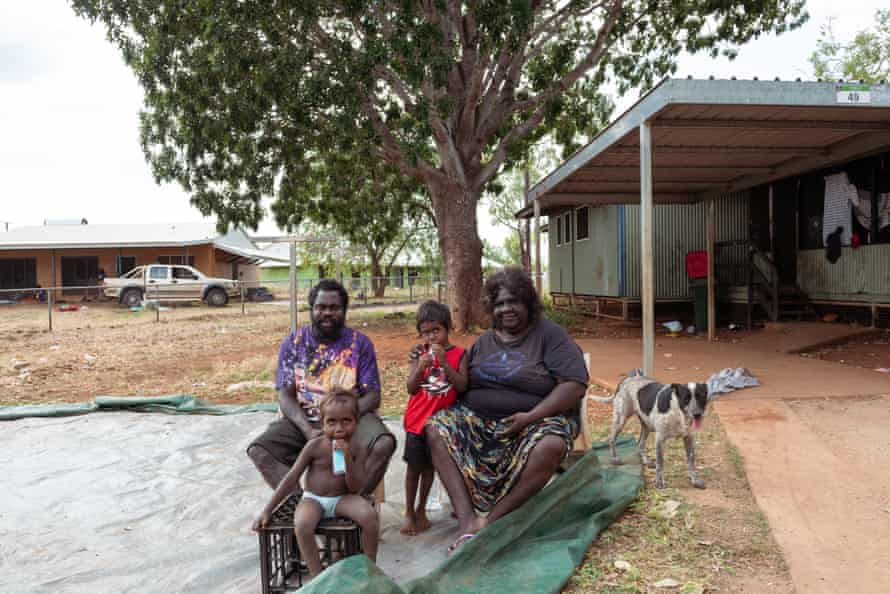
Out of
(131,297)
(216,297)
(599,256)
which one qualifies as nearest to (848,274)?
(599,256)

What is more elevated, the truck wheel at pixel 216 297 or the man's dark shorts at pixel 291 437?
the truck wheel at pixel 216 297

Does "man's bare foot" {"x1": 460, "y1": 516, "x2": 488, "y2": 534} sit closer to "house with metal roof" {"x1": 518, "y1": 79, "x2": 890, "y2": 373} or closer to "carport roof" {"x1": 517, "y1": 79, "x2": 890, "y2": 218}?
"house with metal roof" {"x1": 518, "y1": 79, "x2": 890, "y2": 373}

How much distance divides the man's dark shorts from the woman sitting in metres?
0.30

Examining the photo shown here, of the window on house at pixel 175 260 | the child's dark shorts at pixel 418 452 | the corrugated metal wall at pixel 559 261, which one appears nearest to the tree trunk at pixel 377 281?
the window on house at pixel 175 260

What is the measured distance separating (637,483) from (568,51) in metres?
11.1

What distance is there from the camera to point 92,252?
2866 cm

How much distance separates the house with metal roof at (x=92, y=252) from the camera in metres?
27.5

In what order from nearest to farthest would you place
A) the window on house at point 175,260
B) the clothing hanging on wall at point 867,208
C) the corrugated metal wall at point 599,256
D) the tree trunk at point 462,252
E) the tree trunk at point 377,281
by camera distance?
the clothing hanging on wall at point 867,208 → the tree trunk at point 462,252 → the corrugated metal wall at point 599,256 → the window on house at point 175,260 → the tree trunk at point 377,281

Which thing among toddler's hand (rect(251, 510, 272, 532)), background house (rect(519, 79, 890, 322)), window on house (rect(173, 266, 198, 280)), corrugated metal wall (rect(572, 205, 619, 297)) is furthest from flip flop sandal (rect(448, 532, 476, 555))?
window on house (rect(173, 266, 198, 280))

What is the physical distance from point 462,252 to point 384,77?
11.5ft

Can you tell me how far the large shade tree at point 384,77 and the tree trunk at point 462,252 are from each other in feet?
0.09

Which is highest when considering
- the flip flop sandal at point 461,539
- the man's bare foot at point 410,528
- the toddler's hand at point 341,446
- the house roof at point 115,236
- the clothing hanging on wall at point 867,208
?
the house roof at point 115,236

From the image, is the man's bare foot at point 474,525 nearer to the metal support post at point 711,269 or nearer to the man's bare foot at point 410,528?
the man's bare foot at point 410,528

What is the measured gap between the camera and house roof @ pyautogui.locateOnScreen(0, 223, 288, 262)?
2716 centimetres
